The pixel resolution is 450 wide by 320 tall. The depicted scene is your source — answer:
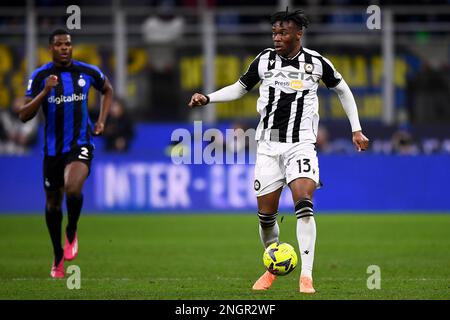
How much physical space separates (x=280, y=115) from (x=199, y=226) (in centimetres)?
894

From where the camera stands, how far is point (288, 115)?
9.74 metres

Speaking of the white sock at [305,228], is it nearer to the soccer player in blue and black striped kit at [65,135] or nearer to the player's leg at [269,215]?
the player's leg at [269,215]

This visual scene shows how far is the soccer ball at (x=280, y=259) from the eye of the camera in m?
9.59

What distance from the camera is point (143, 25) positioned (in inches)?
988

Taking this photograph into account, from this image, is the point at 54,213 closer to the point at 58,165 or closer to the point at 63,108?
the point at 58,165

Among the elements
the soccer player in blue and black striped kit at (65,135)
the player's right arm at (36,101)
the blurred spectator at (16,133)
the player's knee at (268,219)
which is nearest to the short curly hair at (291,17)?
the player's knee at (268,219)

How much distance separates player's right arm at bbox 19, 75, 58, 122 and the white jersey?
2492 millimetres

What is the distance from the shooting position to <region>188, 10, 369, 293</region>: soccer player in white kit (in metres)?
9.60

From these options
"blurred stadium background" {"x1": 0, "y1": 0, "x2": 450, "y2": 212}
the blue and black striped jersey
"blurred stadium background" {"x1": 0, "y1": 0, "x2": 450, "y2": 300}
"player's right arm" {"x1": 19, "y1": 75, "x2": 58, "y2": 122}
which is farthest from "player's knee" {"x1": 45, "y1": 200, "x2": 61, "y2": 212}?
"blurred stadium background" {"x1": 0, "y1": 0, "x2": 450, "y2": 212}

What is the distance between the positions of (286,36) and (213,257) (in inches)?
188
